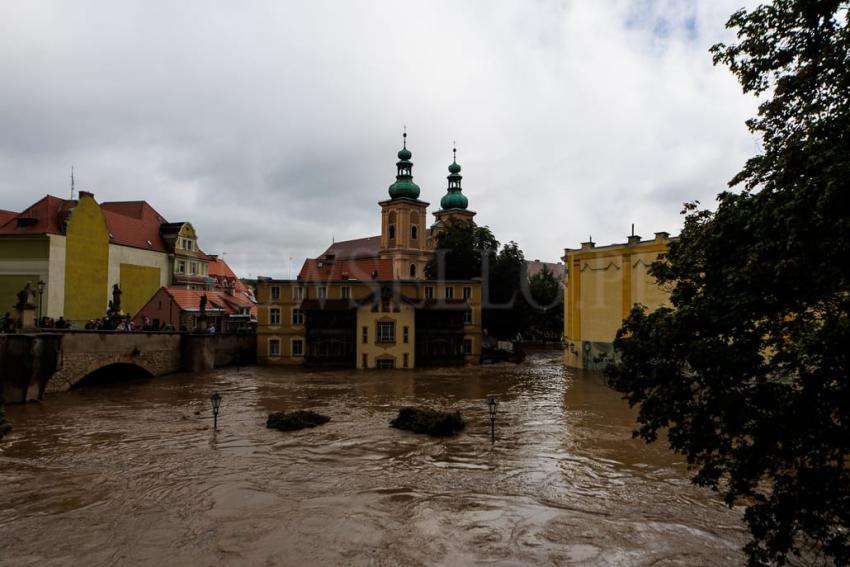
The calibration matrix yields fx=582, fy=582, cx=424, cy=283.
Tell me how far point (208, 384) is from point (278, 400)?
867 cm

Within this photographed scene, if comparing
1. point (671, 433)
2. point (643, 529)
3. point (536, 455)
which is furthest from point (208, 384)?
point (671, 433)

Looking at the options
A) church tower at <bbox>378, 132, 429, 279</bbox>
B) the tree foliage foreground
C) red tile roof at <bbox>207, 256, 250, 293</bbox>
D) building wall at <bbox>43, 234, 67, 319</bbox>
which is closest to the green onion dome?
church tower at <bbox>378, 132, 429, 279</bbox>

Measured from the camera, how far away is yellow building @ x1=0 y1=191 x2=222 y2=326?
149ft

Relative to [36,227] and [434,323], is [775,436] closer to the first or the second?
[434,323]

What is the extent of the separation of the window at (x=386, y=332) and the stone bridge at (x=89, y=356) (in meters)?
13.0

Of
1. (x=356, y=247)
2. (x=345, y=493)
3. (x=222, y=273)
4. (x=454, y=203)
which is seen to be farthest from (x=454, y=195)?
(x=345, y=493)

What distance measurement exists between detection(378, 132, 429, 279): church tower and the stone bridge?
33.5m

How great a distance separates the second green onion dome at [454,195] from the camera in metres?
90.2

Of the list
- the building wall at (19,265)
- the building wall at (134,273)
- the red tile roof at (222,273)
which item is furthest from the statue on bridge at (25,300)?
the red tile roof at (222,273)

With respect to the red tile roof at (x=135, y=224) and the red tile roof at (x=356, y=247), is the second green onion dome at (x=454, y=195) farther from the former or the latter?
the red tile roof at (x=135, y=224)

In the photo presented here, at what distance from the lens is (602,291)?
4300 cm

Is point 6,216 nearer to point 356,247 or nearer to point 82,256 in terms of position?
point 82,256

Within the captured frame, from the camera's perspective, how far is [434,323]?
50.8 meters

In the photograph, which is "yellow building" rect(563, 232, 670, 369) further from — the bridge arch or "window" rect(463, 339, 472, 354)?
the bridge arch
